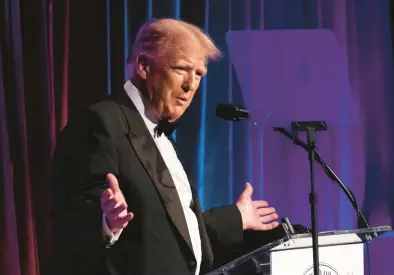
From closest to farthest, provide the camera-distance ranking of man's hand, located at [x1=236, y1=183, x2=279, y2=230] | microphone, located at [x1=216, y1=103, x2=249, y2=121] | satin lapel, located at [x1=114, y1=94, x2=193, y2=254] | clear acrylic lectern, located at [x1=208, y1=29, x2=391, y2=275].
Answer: satin lapel, located at [x1=114, y1=94, x2=193, y2=254], microphone, located at [x1=216, y1=103, x2=249, y2=121], man's hand, located at [x1=236, y1=183, x2=279, y2=230], clear acrylic lectern, located at [x1=208, y1=29, x2=391, y2=275]

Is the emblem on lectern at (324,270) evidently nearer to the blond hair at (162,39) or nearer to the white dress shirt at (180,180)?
the white dress shirt at (180,180)

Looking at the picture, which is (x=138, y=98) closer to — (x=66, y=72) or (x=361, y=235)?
(x=361, y=235)

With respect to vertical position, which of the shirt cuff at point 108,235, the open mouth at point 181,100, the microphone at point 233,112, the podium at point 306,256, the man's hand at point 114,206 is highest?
the open mouth at point 181,100

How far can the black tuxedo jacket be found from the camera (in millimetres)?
1462

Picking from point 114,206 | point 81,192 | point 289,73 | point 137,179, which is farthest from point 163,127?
point 289,73

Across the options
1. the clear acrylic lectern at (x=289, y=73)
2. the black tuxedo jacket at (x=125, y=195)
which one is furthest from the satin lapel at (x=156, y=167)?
the clear acrylic lectern at (x=289, y=73)

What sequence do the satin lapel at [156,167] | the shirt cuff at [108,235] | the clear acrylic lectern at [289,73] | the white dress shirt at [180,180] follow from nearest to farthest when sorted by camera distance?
the shirt cuff at [108,235]
the satin lapel at [156,167]
the white dress shirt at [180,180]
the clear acrylic lectern at [289,73]

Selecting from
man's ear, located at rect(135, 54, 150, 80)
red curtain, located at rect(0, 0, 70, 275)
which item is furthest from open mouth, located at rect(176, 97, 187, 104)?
red curtain, located at rect(0, 0, 70, 275)

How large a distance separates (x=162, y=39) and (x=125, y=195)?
0.47 metres

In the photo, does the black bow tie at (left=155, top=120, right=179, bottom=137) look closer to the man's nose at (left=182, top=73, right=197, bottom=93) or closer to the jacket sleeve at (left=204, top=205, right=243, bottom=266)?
the man's nose at (left=182, top=73, right=197, bottom=93)

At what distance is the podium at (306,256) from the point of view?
164cm

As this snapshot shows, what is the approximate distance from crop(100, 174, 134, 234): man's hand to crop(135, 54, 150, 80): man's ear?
1.47 ft

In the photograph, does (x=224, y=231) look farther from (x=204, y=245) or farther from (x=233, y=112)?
(x=233, y=112)

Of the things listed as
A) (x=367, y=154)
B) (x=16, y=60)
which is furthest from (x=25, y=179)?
(x=367, y=154)
